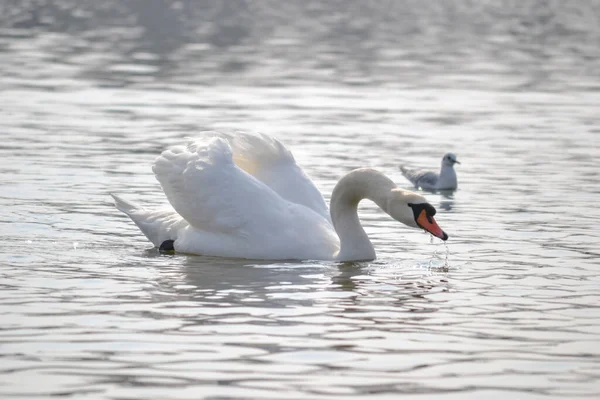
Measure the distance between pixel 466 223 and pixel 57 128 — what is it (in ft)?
30.1

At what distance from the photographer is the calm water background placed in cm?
806

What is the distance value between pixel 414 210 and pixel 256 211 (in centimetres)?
142

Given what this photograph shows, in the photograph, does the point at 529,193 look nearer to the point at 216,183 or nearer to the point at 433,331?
the point at 216,183

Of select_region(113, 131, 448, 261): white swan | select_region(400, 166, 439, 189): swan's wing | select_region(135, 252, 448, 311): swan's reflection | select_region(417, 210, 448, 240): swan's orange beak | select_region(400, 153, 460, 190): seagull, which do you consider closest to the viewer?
select_region(135, 252, 448, 311): swan's reflection

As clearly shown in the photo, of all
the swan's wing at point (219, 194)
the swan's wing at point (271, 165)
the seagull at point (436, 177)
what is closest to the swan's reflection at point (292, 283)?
the swan's wing at point (219, 194)

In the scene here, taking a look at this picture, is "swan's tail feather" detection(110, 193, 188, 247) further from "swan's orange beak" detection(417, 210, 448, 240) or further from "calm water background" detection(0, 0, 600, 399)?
"swan's orange beak" detection(417, 210, 448, 240)

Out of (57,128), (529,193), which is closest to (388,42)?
(57,128)

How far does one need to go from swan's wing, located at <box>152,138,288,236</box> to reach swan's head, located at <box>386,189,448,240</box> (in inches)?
41.6

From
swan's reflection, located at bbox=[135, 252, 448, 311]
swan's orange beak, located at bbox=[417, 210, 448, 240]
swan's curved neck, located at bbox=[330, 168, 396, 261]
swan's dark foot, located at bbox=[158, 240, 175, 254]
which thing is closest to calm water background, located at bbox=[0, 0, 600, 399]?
swan's reflection, located at bbox=[135, 252, 448, 311]

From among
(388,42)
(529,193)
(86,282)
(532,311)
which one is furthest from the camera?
(388,42)

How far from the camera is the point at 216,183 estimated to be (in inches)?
476

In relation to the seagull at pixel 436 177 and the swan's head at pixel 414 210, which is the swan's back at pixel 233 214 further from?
the seagull at pixel 436 177


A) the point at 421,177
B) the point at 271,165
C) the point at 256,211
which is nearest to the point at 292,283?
the point at 256,211

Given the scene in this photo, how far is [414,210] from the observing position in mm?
11438
